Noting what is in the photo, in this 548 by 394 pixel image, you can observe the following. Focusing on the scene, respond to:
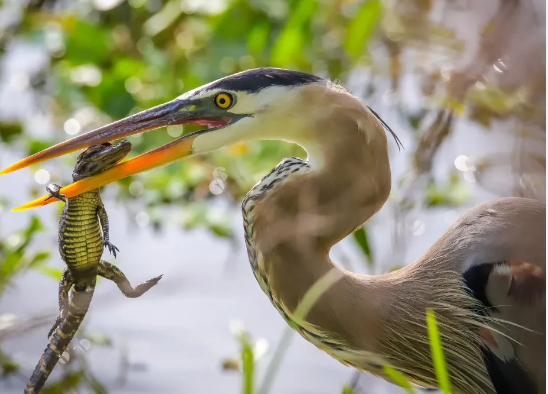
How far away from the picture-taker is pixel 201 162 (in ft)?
11.2

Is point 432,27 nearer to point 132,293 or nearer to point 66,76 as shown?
point 132,293

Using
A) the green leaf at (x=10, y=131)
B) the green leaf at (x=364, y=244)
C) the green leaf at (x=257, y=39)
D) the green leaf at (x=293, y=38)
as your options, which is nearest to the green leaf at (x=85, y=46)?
the green leaf at (x=10, y=131)

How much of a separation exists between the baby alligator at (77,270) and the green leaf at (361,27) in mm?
1963

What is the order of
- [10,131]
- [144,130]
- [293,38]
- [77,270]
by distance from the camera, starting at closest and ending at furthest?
[77,270], [144,130], [293,38], [10,131]

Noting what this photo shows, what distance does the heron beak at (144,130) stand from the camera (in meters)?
1.34

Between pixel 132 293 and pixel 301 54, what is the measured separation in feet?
7.65

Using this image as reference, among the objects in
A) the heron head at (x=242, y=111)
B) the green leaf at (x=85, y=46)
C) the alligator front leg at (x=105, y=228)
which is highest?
the heron head at (x=242, y=111)

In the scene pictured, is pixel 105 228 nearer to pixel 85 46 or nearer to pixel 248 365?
pixel 248 365

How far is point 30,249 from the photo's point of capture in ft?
9.41

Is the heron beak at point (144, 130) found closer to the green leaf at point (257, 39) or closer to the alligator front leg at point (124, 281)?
the alligator front leg at point (124, 281)

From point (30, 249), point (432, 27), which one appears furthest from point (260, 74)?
point (30, 249)

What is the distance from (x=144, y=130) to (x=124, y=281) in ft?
0.98

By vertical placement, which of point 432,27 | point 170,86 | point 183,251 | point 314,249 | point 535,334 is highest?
point 432,27

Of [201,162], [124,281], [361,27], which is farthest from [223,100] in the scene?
[201,162]
